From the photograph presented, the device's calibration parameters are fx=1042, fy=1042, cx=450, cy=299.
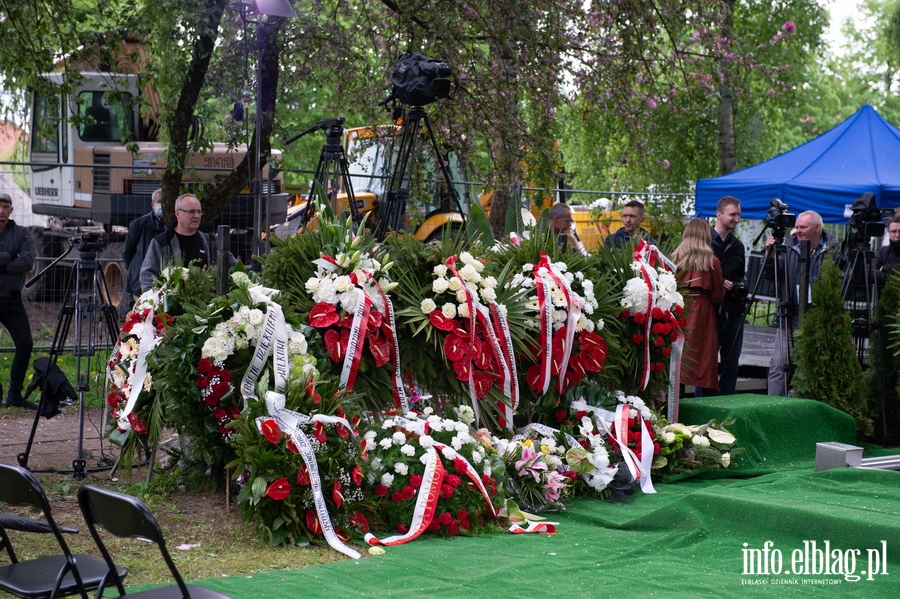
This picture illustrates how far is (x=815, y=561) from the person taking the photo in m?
4.99

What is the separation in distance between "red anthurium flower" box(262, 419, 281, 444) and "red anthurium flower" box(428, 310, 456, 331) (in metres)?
1.31

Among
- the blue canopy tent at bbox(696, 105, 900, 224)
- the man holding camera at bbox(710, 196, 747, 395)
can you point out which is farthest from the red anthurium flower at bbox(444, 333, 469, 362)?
the blue canopy tent at bbox(696, 105, 900, 224)

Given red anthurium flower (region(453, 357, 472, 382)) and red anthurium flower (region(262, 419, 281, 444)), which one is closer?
red anthurium flower (region(262, 419, 281, 444))

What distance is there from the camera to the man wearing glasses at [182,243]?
7.43m

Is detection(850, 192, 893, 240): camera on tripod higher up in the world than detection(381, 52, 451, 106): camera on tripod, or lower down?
lower down

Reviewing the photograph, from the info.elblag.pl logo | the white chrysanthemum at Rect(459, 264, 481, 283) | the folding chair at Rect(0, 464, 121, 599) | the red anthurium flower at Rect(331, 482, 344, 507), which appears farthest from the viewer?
the white chrysanthemum at Rect(459, 264, 481, 283)

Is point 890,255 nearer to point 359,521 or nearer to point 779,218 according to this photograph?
point 779,218

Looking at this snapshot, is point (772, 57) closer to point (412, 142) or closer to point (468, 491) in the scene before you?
point (412, 142)

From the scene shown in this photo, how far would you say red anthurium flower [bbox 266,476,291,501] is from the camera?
4980mm

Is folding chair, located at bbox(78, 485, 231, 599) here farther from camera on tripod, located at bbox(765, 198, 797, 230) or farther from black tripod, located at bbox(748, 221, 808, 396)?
camera on tripod, located at bbox(765, 198, 797, 230)

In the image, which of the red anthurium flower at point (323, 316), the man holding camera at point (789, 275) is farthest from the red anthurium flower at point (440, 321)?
the man holding camera at point (789, 275)

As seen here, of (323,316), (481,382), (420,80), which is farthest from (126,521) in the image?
(420,80)

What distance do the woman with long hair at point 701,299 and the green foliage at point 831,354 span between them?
0.70 m

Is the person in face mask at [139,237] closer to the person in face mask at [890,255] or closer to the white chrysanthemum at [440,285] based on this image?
the white chrysanthemum at [440,285]
